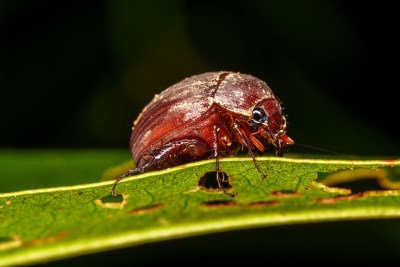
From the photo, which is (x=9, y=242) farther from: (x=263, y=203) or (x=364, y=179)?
(x=364, y=179)

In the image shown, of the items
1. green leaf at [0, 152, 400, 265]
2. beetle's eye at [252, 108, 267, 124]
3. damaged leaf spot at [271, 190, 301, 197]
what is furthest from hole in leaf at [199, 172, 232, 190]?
beetle's eye at [252, 108, 267, 124]

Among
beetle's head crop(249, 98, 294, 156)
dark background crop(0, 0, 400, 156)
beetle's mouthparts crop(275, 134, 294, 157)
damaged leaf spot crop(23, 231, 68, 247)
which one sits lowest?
damaged leaf spot crop(23, 231, 68, 247)

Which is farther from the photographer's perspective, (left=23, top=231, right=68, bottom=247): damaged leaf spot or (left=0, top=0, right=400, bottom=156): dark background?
(left=0, top=0, right=400, bottom=156): dark background

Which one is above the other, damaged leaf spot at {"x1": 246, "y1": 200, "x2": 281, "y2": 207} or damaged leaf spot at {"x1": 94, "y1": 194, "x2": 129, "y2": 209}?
damaged leaf spot at {"x1": 94, "y1": 194, "x2": 129, "y2": 209}

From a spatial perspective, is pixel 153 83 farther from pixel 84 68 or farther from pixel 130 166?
pixel 130 166

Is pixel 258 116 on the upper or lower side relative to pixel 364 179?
upper

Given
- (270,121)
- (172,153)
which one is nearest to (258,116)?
(270,121)

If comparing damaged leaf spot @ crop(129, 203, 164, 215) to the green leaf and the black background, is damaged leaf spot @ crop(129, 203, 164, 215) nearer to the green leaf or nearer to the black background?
the green leaf
